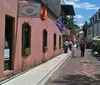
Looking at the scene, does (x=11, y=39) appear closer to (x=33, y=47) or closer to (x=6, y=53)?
(x=6, y=53)

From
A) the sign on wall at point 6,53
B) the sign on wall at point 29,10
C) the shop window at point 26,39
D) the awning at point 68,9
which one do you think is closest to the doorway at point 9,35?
the sign on wall at point 6,53

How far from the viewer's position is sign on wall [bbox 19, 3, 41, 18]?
49.7 ft

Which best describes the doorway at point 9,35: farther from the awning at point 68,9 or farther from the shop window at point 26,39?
the awning at point 68,9

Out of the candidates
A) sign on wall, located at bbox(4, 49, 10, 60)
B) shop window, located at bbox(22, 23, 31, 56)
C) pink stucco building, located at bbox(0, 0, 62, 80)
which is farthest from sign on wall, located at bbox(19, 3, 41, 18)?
sign on wall, located at bbox(4, 49, 10, 60)

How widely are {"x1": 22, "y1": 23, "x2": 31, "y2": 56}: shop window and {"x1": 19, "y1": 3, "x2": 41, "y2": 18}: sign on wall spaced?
1.68m

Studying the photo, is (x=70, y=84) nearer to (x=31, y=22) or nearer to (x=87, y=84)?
(x=87, y=84)

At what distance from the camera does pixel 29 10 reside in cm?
1518

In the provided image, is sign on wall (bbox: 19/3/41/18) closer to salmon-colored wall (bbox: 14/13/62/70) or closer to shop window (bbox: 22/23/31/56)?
salmon-colored wall (bbox: 14/13/62/70)

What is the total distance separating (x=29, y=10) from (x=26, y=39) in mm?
3436

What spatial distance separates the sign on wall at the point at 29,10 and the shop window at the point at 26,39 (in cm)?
168

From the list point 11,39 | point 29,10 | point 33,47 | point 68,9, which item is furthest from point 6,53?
point 68,9

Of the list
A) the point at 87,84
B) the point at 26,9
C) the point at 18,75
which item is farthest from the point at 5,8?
the point at 87,84

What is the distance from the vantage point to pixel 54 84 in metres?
13.4

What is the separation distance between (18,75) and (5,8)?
10.9ft
